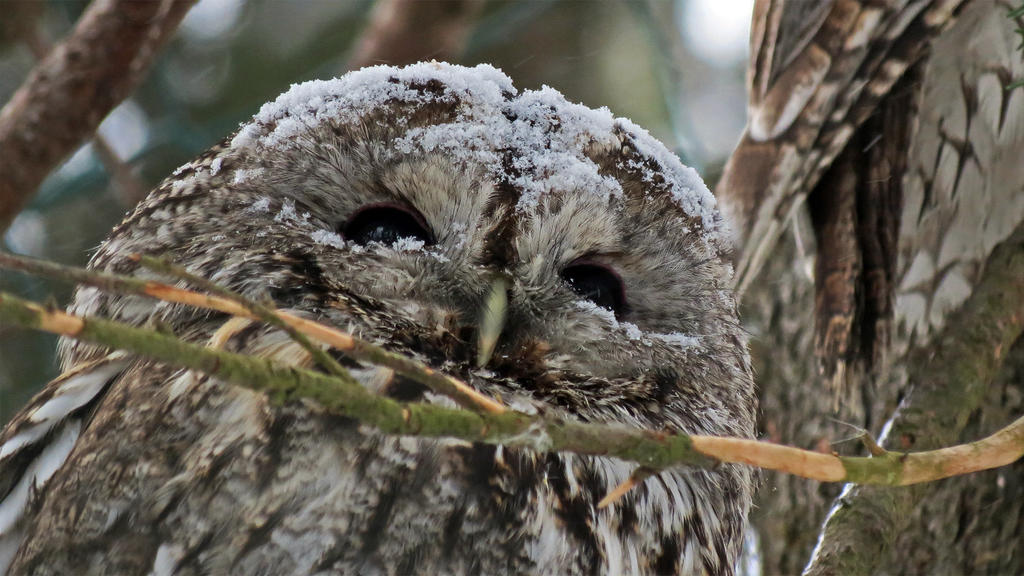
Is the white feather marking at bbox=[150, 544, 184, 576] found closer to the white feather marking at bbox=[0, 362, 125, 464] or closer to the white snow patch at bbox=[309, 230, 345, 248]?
the white feather marking at bbox=[0, 362, 125, 464]

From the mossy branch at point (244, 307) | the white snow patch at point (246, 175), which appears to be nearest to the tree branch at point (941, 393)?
the mossy branch at point (244, 307)

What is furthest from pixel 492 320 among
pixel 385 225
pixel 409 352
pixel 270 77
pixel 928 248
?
pixel 270 77

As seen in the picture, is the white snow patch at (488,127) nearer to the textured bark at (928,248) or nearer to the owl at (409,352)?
the owl at (409,352)

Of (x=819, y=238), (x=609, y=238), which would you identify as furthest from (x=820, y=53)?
(x=609, y=238)

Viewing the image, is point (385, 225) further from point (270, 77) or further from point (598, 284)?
point (270, 77)

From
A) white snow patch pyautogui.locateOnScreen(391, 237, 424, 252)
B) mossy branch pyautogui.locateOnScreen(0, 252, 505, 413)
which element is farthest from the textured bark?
mossy branch pyautogui.locateOnScreen(0, 252, 505, 413)

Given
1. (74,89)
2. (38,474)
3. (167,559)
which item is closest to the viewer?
(167,559)

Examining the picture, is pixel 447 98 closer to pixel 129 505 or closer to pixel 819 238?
pixel 129 505
